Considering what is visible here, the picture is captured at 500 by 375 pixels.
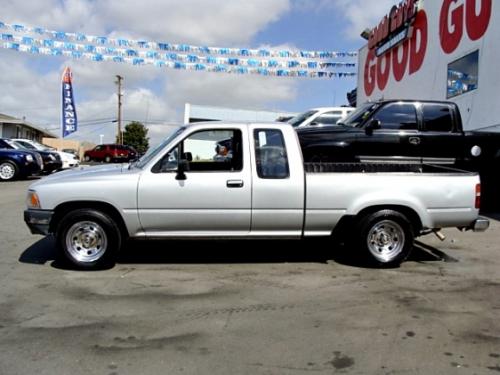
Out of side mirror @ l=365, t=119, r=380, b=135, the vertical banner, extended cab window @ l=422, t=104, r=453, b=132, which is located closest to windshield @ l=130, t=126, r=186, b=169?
side mirror @ l=365, t=119, r=380, b=135

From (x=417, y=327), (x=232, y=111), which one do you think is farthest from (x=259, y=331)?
(x=232, y=111)

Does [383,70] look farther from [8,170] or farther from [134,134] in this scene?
[134,134]

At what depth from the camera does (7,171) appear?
711 inches

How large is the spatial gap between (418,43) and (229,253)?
12.9 metres

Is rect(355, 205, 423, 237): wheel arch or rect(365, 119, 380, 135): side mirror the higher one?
rect(365, 119, 380, 135): side mirror

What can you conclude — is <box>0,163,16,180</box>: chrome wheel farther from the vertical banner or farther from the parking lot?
the vertical banner

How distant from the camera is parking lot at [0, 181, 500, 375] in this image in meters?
3.88

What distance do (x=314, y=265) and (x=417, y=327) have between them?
2.22m

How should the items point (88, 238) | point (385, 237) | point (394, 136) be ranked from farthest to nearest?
point (394, 136), point (385, 237), point (88, 238)

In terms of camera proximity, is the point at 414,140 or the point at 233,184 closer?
the point at 233,184

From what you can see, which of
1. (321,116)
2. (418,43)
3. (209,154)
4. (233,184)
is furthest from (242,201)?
(418,43)

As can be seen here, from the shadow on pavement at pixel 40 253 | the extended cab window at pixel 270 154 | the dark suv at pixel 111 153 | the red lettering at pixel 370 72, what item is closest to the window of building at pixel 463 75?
the red lettering at pixel 370 72

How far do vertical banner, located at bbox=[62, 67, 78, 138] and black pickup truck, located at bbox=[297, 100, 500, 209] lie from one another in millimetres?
29563

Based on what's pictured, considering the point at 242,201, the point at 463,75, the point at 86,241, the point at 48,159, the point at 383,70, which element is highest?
the point at 383,70
